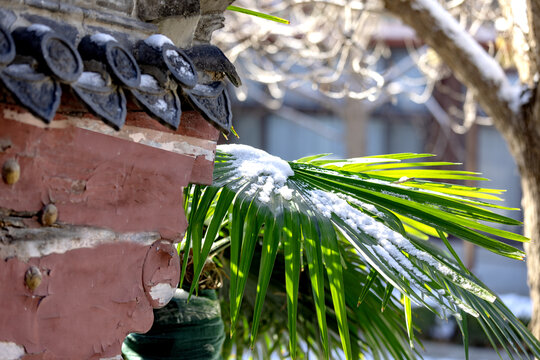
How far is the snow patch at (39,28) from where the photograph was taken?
1.06m

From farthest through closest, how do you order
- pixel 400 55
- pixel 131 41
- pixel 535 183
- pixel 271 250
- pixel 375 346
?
→ pixel 400 55 → pixel 535 183 → pixel 375 346 → pixel 271 250 → pixel 131 41

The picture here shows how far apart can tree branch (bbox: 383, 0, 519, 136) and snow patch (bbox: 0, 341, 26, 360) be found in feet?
9.09

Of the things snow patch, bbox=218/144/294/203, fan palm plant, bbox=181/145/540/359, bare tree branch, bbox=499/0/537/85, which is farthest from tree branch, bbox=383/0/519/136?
snow patch, bbox=218/144/294/203

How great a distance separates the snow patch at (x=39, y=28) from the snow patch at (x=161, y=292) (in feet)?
1.91

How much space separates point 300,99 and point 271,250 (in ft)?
30.1

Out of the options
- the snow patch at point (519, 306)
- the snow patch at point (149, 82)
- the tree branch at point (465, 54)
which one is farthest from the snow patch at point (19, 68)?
the snow patch at point (519, 306)

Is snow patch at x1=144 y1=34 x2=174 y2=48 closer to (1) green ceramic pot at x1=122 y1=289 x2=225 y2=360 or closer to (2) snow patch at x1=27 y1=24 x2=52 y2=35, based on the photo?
(2) snow patch at x1=27 y1=24 x2=52 y2=35

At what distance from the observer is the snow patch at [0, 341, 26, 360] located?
1.17 m

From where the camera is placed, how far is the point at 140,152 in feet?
4.37

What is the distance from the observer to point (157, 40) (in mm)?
1255

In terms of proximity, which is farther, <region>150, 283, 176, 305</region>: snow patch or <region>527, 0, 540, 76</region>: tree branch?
<region>527, 0, 540, 76</region>: tree branch

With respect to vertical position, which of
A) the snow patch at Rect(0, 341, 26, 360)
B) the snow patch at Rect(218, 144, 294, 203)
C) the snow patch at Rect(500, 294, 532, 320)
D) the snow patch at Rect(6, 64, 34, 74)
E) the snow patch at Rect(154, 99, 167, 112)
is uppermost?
the snow patch at Rect(6, 64, 34, 74)

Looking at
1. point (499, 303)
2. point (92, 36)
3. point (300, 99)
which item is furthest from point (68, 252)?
point (300, 99)

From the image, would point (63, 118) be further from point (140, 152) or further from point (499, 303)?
point (499, 303)
